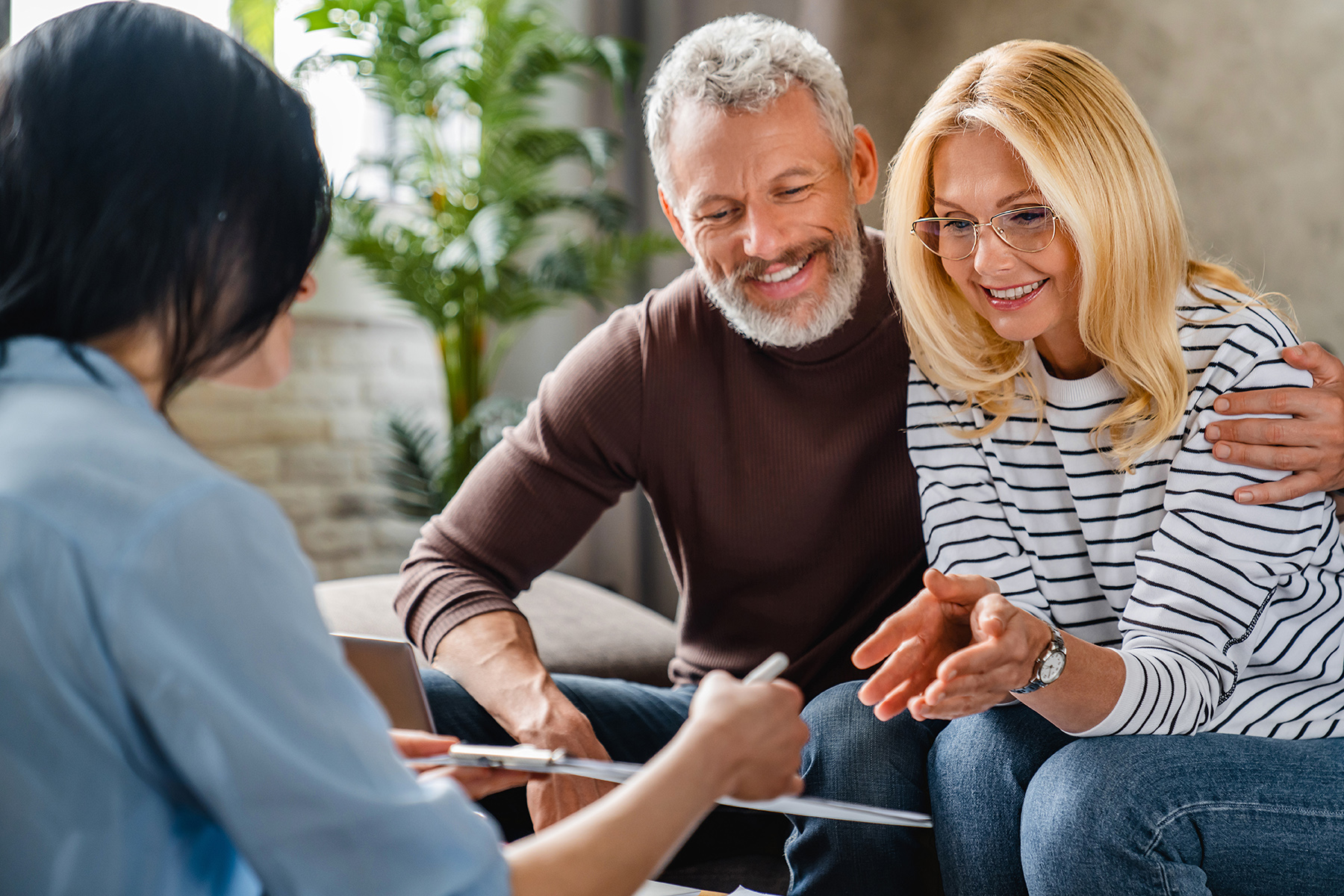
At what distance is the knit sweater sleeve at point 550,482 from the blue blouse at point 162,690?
2.80 ft

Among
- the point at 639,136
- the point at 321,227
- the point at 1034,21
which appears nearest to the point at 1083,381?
the point at 321,227

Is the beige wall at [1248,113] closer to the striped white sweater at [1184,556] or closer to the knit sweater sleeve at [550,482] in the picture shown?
the striped white sweater at [1184,556]

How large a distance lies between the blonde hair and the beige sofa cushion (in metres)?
0.86

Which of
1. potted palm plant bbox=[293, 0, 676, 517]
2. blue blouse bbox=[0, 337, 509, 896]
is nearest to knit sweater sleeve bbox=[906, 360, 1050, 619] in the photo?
blue blouse bbox=[0, 337, 509, 896]

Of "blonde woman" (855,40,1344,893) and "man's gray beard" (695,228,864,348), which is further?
"man's gray beard" (695,228,864,348)

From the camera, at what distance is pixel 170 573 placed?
49 cm

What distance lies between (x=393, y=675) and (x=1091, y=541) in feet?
2.31

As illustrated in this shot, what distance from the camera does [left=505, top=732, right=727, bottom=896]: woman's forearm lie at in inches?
22.6

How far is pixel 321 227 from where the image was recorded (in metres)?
0.68

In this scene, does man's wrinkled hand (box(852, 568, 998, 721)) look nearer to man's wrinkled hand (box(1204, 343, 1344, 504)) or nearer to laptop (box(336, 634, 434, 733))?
man's wrinkled hand (box(1204, 343, 1344, 504))

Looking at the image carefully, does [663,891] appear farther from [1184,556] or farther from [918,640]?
[1184,556]

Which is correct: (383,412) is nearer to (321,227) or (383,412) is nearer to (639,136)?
(639,136)

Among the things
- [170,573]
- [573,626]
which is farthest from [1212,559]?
[573,626]

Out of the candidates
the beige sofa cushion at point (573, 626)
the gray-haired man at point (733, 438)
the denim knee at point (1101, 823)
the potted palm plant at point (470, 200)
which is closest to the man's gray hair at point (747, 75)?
the gray-haired man at point (733, 438)
